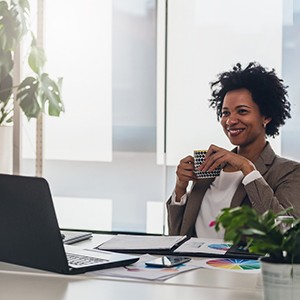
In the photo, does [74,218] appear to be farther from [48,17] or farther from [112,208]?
[48,17]

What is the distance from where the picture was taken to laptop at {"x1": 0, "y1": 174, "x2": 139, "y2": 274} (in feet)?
6.73

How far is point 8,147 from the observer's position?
503cm

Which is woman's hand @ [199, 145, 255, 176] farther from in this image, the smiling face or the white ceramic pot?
the white ceramic pot

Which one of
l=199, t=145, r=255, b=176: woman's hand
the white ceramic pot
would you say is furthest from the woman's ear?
the white ceramic pot

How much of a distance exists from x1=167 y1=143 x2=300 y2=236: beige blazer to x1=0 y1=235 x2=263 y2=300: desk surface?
846mm

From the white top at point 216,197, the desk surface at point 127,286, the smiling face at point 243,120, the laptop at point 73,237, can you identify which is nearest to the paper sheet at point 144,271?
the desk surface at point 127,286

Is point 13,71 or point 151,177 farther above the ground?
point 13,71

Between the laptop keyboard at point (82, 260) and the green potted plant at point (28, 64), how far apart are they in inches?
107

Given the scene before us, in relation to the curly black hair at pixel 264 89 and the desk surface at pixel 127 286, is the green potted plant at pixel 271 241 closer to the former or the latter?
the desk surface at pixel 127 286

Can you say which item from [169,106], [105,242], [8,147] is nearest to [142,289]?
[105,242]

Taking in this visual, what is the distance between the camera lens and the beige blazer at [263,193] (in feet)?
9.71

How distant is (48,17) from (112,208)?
1339 mm

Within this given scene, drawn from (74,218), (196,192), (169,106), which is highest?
(169,106)

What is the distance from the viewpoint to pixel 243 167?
3.08m
